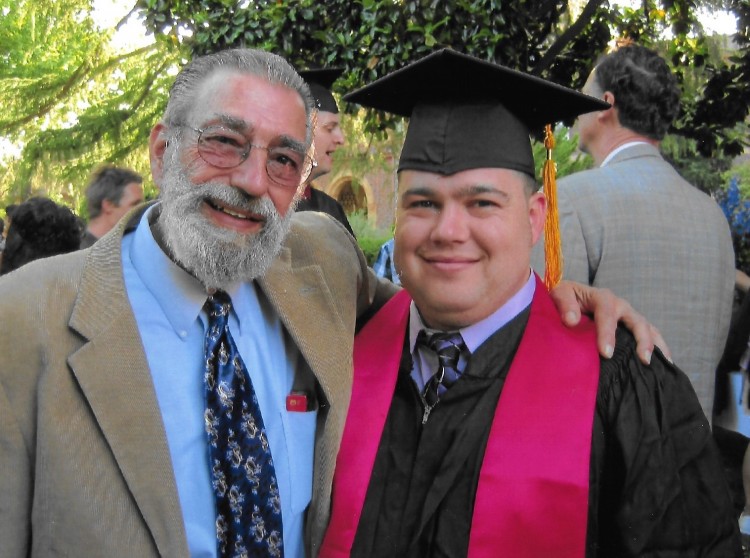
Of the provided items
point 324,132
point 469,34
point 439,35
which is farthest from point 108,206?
point 469,34

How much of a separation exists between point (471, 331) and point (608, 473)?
471 millimetres

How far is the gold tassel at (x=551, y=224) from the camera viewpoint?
2400 millimetres

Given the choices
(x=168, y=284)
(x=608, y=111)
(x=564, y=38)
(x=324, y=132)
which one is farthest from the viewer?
(x=564, y=38)

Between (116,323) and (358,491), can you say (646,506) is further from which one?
(116,323)

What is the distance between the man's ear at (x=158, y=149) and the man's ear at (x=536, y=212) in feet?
3.23

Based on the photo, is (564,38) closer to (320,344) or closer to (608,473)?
(320,344)

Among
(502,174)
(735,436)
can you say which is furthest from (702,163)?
(502,174)

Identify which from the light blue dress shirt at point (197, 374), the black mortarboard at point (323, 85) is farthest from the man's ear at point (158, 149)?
the black mortarboard at point (323, 85)

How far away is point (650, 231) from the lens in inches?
111

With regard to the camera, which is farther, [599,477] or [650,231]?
[650,231]

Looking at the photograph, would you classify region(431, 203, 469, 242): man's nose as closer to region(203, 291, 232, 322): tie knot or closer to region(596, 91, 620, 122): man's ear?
region(203, 291, 232, 322): tie knot

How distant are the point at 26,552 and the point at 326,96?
289 centimetres

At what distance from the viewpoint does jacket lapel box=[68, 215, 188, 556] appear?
5.33ft

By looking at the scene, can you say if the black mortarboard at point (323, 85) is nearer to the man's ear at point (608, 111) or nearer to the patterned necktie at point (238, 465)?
the man's ear at point (608, 111)
